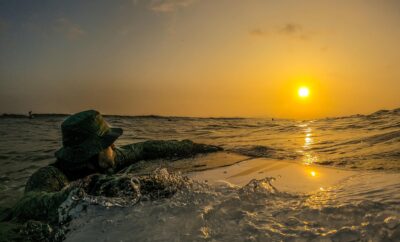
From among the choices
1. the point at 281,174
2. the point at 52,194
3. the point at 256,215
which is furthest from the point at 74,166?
the point at 256,215

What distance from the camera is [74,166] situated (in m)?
4.79

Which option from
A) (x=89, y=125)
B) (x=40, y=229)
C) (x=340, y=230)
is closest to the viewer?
(x=340, y=230)

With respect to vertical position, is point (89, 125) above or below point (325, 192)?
above

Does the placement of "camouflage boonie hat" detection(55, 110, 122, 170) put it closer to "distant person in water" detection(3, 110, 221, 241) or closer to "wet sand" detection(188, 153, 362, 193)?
"distant person in water" detection(3, 110, 221, 241)

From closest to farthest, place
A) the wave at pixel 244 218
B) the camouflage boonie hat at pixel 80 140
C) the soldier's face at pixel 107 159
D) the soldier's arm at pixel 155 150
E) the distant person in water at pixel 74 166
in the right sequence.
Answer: the wave at pixel 244 218 < the distant person in water at pixel 74 166 < the camouflage boonie hat at pixel 80 140 < the soldier's face at pixel 107 159 < the soldier's arm at pixel 155 150

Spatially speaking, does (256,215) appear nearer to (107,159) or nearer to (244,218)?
(244,218)

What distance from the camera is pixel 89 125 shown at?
4.90 meters

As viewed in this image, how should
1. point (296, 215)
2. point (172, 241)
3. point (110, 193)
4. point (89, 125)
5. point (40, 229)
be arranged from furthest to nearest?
point (89, 125) < point (110, 193) < point (40, 229) < point (296, 215) < point (172, 241)

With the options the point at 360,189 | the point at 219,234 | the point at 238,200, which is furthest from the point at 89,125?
the point at 360,189

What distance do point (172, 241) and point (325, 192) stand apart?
5.61 feet

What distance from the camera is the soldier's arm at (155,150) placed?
626cm

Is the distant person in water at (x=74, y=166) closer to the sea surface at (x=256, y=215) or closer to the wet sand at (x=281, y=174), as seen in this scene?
the sea surface at (x=256, y=215)

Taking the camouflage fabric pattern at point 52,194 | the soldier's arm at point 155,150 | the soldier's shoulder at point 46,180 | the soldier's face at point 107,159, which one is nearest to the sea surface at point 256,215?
the camouflage fabric pattern at point 52,194

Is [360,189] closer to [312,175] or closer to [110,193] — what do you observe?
[312,175]
